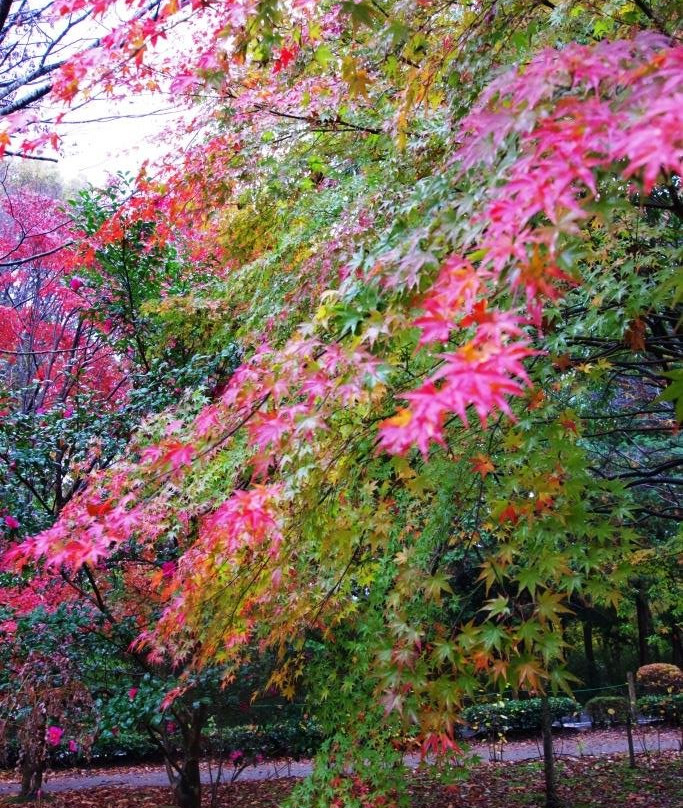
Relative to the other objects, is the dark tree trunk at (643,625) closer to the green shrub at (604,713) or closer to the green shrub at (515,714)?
the green shrub at (604,713)

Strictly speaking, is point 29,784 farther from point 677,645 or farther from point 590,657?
point 677,645

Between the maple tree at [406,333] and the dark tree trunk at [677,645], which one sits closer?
the maple tree at [406,333]

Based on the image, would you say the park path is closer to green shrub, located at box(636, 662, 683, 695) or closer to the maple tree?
green shrub, located at box(636, 662, 683, 695)

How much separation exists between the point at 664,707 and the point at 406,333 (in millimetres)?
13061

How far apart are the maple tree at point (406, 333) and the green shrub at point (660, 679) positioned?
32.2 feet

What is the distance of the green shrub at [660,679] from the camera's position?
1262cm

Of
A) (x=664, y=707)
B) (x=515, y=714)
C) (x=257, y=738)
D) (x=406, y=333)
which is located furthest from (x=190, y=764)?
(x=664, y=707)

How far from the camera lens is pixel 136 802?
7.86 metres

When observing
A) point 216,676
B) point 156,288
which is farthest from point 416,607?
point 156,288

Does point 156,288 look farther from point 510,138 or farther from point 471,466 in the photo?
point 510,138

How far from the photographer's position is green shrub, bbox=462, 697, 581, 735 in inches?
464

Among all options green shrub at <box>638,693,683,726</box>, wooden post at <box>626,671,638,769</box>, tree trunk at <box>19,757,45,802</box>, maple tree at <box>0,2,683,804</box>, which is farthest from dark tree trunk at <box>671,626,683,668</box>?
tree trunk at <box>19,757,45,802</box>

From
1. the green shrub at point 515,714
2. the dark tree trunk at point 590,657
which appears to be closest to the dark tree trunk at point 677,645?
the dark tree trunk at point 590,657

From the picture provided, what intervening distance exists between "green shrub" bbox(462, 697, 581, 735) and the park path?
273 mm
